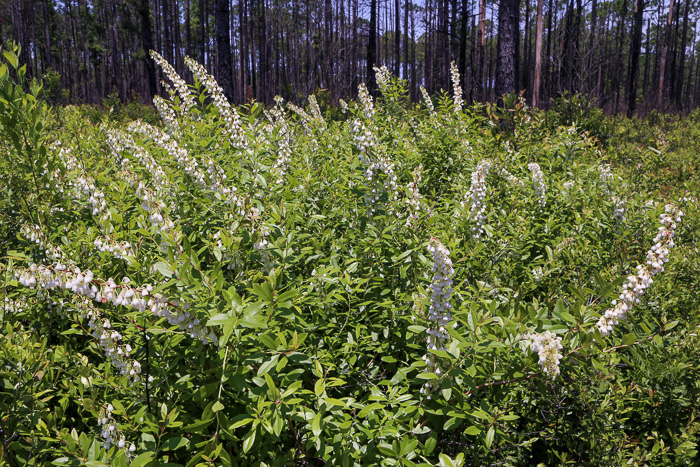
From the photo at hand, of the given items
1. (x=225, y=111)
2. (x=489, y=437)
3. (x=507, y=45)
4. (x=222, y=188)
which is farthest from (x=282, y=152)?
(x=507, y=45)

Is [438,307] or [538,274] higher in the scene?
[438,307]

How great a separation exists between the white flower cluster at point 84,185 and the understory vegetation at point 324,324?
0.9 inches

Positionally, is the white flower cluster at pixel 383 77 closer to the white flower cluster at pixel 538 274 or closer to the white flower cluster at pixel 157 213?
the white flower cluster at pixel 538 274

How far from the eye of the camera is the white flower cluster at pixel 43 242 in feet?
6.78

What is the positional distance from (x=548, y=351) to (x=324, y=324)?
101 cm

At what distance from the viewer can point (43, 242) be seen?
7.14ft

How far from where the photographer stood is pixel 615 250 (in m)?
2.99

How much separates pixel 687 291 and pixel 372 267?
213cm

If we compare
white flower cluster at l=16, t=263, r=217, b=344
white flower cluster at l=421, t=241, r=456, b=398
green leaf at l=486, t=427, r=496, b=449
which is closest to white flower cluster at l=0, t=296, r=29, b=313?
white flower cluster at l=16, t=263, r=217, b=344

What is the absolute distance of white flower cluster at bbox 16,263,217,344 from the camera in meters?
1.53

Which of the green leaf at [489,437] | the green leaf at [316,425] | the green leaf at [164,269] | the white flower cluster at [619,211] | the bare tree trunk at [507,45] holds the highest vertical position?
the bare tree trunk at [507,45]

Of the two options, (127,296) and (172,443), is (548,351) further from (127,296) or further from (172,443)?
(127,296)

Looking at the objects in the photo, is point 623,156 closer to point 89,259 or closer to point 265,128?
point 265,128

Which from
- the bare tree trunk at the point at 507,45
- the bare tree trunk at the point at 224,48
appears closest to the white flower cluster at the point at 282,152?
the bare tree trunk at the point at 224,48
